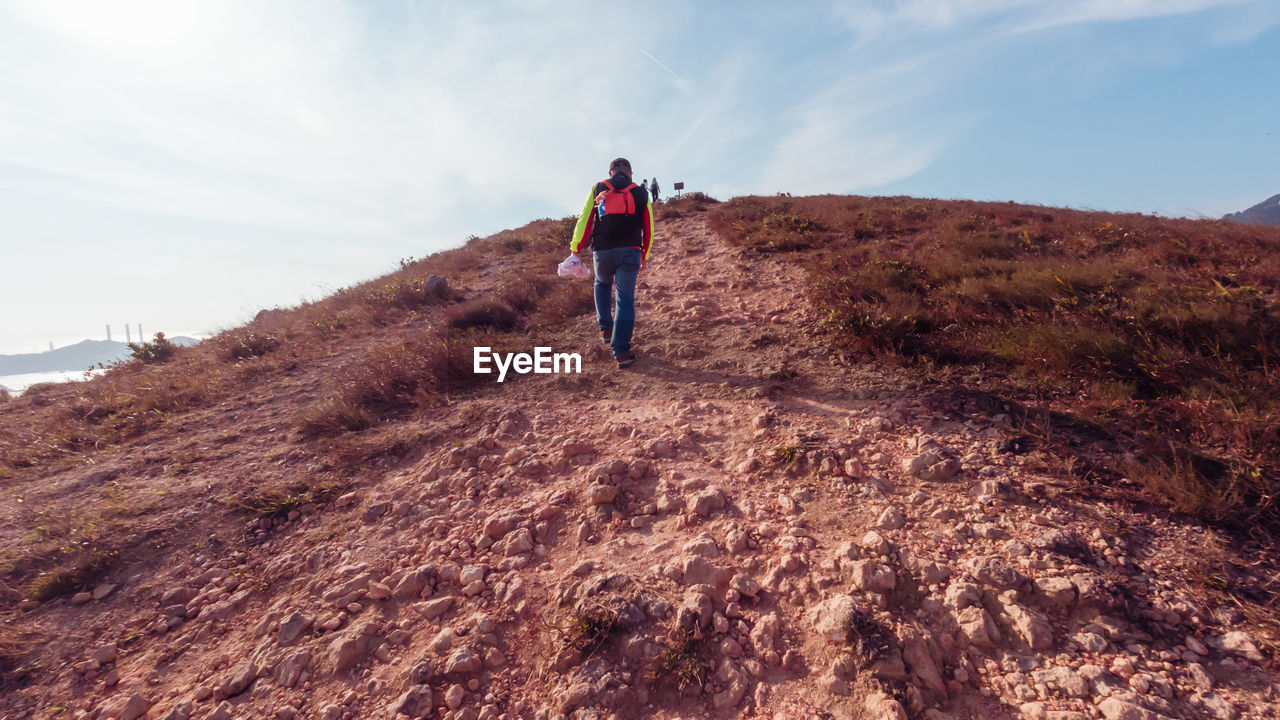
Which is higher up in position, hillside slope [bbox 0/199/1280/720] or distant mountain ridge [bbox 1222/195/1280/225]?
distant mountain ridge [bbox 1222/195/1280/225]

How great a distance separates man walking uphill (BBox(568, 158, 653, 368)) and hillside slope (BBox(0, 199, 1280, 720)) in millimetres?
581

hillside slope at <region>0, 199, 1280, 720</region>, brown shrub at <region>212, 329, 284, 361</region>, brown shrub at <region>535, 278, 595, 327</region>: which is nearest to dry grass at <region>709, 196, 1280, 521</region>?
hillside slope at <region>0, 199, 1280, 720</region>

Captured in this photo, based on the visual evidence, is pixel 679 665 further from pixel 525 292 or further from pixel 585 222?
pixel 525 292

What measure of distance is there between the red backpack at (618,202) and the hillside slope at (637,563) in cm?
165

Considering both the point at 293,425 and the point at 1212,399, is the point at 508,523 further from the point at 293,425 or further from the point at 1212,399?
the point at 1212,399

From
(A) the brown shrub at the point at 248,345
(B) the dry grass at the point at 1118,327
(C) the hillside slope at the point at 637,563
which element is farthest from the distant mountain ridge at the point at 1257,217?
(A) the brown shrub at the point at 248,345

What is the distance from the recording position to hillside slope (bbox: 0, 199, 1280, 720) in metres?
1.97

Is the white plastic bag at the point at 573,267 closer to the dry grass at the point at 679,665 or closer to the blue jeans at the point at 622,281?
the blue jeans at the point at 622,281

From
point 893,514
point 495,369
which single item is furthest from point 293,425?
point 893,514

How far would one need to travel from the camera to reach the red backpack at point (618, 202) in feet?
16.4

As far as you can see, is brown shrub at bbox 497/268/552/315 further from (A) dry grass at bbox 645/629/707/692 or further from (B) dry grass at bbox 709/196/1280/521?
(A) dry grass at bbox 645/629/707/692

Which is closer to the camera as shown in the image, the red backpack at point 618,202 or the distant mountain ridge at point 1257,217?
the red backpack at point 618,202

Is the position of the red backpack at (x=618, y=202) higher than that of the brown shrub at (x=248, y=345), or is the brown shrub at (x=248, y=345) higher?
the red backpack at (x=618, y=202)

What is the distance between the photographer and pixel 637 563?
8.57 ft
